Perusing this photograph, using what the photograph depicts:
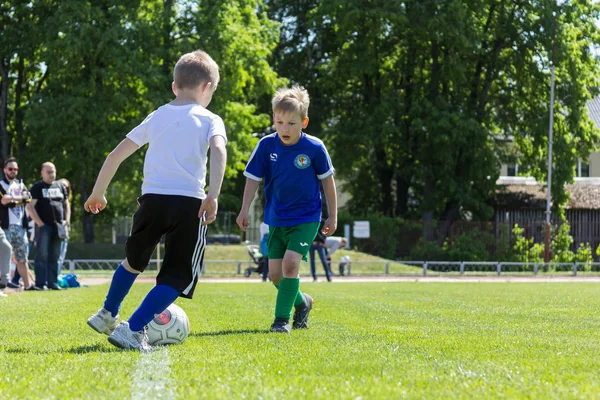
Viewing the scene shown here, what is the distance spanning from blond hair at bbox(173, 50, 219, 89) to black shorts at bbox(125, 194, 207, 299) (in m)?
0.80

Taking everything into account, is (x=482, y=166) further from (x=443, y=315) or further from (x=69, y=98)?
(x=443, y=315)

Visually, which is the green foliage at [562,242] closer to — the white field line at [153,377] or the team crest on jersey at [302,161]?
the team crest on jersey at [302,161]

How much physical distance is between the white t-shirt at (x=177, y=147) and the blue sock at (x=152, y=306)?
647mm

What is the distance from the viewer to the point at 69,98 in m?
39.5

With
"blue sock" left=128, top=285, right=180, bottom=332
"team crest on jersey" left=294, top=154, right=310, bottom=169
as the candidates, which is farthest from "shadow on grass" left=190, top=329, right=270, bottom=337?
"team crest on jersey" left=294, top=154, right=310, bottom=169

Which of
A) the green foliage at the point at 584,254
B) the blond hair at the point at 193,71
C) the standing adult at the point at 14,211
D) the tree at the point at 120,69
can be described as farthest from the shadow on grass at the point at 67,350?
the green foliage at the point at 584,254

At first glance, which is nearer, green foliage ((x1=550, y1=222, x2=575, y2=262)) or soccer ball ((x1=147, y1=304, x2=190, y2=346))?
soccer ball ((x1=147, y1=304, x2=190, y2=346))

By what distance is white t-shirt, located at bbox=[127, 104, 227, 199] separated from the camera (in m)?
6.53

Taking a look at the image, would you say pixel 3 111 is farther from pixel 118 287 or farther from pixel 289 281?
pixel 118 287

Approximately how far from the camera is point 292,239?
8.27 m

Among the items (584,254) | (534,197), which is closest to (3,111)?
(534,197)

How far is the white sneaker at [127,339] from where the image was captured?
633 centimetres

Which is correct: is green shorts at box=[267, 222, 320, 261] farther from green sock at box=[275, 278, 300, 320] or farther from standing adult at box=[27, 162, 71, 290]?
standing adult at box=[27, 162, 71, 290]

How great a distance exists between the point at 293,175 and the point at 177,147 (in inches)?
70.9
